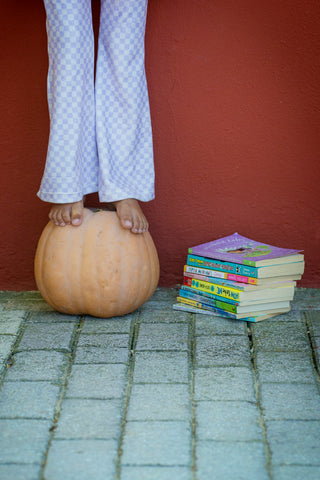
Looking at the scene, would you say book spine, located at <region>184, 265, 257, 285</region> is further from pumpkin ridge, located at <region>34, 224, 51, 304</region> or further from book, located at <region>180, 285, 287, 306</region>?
pumpkin ridge, located at <region>34, 224, 51, 304</region>

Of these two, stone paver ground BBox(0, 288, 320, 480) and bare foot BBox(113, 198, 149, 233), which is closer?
stone paver ground BBox(0, 288, 320, 480)

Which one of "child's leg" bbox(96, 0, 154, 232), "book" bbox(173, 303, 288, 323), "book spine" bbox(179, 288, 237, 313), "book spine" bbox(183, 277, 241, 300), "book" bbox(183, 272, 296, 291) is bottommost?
"book" bbox(173, 303, 288, 323)

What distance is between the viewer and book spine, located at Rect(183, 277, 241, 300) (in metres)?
2.40

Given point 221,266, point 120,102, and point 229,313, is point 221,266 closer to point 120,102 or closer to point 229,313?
point 229,313

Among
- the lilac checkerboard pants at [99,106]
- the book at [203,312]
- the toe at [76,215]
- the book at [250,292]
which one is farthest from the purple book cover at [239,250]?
the toe at [76,215]

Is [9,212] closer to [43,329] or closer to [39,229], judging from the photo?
[39,229]

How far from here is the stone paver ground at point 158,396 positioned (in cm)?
149

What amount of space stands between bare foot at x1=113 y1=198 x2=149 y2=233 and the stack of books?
0.31 metres

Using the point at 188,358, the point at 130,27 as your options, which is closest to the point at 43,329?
the point at 188,358

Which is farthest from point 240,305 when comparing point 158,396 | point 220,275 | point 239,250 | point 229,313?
point 158,396

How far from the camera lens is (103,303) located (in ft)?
7.75

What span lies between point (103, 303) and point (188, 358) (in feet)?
1.49

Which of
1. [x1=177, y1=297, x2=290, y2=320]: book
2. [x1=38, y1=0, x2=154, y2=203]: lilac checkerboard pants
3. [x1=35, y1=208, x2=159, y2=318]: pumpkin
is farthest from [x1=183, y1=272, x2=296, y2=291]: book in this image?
[x1=38, y1=0, x2=154, y2=203]: lilac checkerboard pants

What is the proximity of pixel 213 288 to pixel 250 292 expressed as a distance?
167 mm
